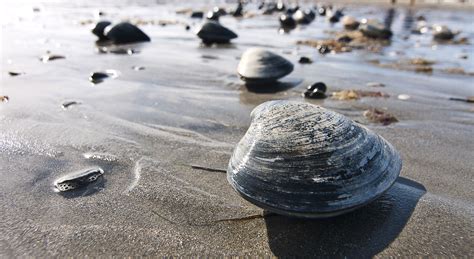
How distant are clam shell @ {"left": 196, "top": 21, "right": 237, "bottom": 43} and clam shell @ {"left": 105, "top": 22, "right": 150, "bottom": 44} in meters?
1.36

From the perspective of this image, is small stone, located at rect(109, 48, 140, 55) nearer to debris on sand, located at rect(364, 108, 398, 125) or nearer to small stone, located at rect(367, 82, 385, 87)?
small stone, located at rect(367, 82, 385, 87)

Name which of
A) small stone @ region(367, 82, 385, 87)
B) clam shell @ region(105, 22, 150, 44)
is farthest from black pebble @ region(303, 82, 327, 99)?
clam shell @ region(105, 22, 150, 44)

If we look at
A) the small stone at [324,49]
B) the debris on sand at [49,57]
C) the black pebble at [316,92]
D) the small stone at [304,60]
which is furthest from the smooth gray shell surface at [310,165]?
the small stone at [324,49]

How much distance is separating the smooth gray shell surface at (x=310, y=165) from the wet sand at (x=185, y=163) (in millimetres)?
207

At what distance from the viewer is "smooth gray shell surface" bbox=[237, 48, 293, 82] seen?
4.53 metres

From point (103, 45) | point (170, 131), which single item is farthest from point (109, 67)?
point (170, 131)

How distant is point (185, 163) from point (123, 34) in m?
6.06

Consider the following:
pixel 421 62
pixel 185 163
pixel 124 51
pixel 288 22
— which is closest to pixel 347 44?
pixel 421 62

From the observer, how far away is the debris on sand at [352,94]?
4.18 m

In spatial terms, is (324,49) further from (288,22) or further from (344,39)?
(288,22)

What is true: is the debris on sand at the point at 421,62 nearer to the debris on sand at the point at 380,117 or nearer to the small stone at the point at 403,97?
the small stone at the point at 403,97

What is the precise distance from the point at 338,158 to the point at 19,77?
4672 millimetres

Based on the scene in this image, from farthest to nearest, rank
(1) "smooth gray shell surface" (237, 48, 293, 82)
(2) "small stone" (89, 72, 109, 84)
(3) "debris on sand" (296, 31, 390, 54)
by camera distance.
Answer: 1. (3) "debris on sand" (296, 31, 390, 54)
2. (2) "small stone" (89, 72, 109, 84)
3. (1) "smooth gray shell surface" (237, 48, 293, 82)

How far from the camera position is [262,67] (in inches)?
181
